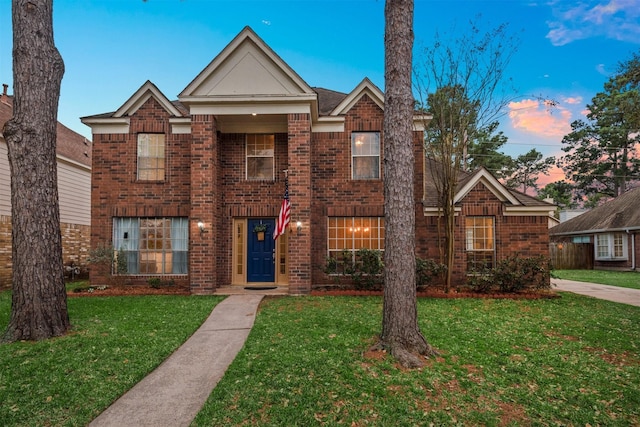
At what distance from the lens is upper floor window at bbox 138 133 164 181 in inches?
431

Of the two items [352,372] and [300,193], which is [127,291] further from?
[352,372]

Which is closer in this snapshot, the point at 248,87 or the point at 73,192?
the point at 248,87

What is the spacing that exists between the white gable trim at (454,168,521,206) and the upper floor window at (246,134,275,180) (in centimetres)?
638

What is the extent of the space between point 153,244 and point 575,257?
83.2ft

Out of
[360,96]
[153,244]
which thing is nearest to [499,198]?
[360,96]

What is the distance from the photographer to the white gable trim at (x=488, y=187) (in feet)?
34.8

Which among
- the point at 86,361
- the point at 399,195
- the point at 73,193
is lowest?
the point at 86,361

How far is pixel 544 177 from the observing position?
1497 inches

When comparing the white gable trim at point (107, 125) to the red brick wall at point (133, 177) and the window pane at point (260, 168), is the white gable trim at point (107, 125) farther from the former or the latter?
the window pane at point (260, 168)

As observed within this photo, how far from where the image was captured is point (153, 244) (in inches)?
426

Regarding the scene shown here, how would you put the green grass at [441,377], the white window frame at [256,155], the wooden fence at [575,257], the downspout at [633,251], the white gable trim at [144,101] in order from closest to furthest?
1. the green grass at [441,377]
2. the white gable trim at [144,101]
3. the white window frame at [256,155]
4. the downspout at [633,251]
5. the wooden fence at [575,257]

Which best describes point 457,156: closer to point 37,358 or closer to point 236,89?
point 236,89

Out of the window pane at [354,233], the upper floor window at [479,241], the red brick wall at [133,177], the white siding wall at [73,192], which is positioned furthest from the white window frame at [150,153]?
the upper floor window at [479,241]

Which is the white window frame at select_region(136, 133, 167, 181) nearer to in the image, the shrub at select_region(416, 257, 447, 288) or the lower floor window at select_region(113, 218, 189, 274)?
the lower floor window at select_region(113, 218, 189, 274)
